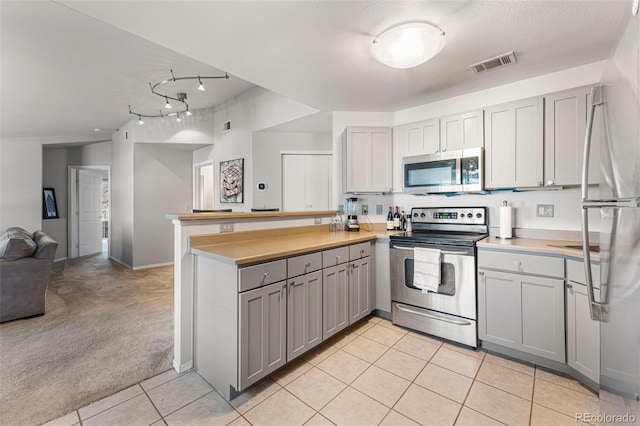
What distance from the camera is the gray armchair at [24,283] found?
114 inches

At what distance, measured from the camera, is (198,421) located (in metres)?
1.58

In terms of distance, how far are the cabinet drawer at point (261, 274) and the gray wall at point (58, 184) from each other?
688cm

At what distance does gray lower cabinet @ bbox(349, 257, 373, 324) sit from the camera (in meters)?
2.59

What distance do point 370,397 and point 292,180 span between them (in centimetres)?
354

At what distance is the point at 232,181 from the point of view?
16.4ft

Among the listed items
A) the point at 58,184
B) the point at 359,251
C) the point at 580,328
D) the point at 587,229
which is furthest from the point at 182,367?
the point at 58,184

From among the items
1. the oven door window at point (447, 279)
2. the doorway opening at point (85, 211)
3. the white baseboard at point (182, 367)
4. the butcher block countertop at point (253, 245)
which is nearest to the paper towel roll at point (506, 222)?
the oven door window at point (447, 279)

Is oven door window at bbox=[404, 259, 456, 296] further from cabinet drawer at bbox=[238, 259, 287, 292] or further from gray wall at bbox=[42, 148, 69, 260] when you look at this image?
gray wall at bbox=[42, 148, 69, 260]

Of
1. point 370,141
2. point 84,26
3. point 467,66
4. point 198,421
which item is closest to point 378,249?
point 370,141

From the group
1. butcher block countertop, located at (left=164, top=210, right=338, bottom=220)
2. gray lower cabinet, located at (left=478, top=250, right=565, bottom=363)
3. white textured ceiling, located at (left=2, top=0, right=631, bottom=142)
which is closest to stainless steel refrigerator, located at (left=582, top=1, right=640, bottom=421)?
white textured ceiling, located at (left=2, top=0, right=631, bottom=142)

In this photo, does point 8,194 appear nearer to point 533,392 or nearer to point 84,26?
point 84,26

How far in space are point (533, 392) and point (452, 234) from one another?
144 centimetres

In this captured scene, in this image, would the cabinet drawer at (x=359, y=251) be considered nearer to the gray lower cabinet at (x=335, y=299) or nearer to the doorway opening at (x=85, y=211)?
the gray lower cabinet at (x=335, y=299)

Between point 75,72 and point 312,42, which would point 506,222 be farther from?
point 75,72
